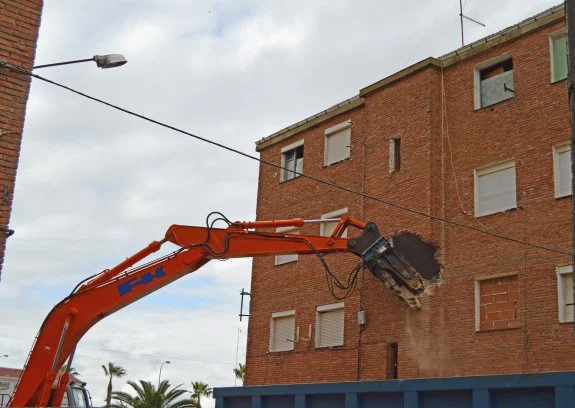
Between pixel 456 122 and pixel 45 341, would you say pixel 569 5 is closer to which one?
pixel 45 341

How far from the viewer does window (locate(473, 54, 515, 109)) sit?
71.7 ft

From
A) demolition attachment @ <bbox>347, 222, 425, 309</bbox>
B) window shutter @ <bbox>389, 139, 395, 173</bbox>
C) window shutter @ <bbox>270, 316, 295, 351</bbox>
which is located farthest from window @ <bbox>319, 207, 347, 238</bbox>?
demolition attachment @ <bbox>347, 222, 425, 309</bbox>

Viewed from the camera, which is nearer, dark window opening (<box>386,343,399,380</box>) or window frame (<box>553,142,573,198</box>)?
window frame (<box>553,142,573,198</box>)

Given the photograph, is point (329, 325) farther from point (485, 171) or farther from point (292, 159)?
point (485, 171)

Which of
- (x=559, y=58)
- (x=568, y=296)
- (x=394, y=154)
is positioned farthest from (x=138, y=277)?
(x=559, y=58)

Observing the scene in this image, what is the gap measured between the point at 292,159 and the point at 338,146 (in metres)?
2.59

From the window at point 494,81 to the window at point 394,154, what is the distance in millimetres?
2843

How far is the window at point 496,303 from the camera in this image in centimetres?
2014

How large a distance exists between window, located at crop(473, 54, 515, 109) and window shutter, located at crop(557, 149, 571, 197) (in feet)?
8.06

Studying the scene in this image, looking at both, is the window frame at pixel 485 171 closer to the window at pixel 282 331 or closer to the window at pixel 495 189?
the window at pixel 495 189

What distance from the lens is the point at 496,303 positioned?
20.5 m

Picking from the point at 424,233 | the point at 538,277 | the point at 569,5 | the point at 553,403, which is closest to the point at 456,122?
the point at 424,233

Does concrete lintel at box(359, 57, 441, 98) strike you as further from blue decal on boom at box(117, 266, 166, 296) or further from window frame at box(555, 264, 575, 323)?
blue decal on boom at box(117, 266, 166, 296)

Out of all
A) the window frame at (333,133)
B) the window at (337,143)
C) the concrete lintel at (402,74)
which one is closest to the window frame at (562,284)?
the concrete lintel at (402,74)
